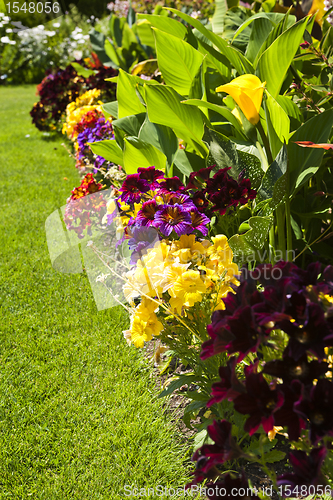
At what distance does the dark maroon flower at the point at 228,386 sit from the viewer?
0.77 m

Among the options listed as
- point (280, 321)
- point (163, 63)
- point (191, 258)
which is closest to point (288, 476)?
point (280, 321)

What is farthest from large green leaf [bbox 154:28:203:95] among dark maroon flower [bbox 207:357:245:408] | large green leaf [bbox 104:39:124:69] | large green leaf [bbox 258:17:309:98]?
large green leaf [bbox 104:39:124:69]

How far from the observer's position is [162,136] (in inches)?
78.2

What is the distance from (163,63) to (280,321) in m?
1.56

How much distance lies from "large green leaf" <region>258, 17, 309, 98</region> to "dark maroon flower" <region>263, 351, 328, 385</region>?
128cm

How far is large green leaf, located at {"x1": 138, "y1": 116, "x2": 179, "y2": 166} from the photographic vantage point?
1974 millimetres

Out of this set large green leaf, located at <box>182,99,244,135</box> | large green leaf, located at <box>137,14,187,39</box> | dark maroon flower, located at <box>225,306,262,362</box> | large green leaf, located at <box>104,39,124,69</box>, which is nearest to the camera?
dark maroon flower, located at <box>225,306,262,362</box>

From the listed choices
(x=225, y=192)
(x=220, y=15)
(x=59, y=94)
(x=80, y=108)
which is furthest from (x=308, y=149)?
(x=59, y=94)

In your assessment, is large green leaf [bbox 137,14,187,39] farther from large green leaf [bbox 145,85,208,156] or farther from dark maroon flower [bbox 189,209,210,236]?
dark maroon flower [bbox 189,209,210,236]

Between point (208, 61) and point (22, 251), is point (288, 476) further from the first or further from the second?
point (22, 251)

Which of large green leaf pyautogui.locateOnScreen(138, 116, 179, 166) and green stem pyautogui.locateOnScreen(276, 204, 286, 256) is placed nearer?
green stem pyautogui.locateOnScreen(276, 204, 286, 256)

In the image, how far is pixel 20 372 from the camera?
1.83 m

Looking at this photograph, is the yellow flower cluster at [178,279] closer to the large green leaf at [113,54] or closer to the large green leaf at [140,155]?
the large green leaf at [140,155]

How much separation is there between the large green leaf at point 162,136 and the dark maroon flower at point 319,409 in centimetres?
144
